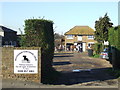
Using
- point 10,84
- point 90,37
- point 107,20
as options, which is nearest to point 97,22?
point 107,20

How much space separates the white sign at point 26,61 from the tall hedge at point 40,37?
1.17m

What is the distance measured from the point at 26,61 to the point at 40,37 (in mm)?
1965

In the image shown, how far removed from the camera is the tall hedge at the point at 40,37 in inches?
549

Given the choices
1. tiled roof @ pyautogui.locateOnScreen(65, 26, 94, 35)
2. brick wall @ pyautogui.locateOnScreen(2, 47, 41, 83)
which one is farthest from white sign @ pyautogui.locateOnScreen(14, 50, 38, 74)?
tiled roof @ pyautogui.locateOnScreen(65, 26, 94, 35)

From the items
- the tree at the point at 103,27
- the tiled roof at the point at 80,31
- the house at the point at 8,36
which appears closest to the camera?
the tree at the point at 103,27

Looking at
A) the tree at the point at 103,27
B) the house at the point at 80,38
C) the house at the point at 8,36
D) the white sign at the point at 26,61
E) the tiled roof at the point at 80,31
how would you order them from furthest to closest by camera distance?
1. the tiled roof at the point at 80,31
2. the house at the point at 80,38
3. the house at the point at 8,36
4. the tree at the point at 103,27
5. the white sign at the point at 26,61

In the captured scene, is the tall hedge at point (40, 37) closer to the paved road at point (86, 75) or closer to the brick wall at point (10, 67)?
the brick wall at point (10, 67)

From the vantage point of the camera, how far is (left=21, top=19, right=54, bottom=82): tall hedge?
549 inches

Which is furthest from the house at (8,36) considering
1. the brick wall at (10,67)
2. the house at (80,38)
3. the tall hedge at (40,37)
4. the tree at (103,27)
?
the brick wall at (10,67)

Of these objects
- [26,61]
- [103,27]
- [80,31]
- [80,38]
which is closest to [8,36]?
[80,38]

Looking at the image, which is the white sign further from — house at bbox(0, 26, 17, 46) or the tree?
house at bbox(0, 26, 17, 46)

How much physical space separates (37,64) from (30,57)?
513 mm

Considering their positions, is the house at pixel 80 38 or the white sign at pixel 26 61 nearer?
the white sign at pixel 26 61

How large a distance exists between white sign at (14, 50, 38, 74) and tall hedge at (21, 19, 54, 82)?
117cm
